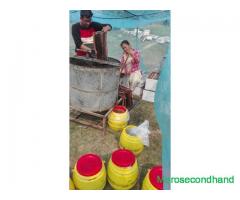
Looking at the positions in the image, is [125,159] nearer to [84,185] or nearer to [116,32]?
[84,185]

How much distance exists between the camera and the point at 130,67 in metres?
3.32

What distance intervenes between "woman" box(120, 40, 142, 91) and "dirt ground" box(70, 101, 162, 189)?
343mm

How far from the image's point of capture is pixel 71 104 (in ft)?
11.3

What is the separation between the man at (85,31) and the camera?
9.43ft

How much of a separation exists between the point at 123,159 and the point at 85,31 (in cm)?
158

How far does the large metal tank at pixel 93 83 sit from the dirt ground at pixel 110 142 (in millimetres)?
347

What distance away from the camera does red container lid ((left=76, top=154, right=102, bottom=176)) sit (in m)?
2.66

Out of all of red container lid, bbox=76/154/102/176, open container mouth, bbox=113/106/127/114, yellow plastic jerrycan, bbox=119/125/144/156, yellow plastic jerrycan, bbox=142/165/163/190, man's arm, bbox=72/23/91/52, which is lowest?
yellow plastic jerrycan, bbox=142/165/163/190

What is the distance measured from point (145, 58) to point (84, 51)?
2.56 feet

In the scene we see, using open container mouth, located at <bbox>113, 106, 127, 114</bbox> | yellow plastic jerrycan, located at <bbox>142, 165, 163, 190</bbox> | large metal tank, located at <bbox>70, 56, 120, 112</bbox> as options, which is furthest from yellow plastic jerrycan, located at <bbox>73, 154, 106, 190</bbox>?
large metal tank, located at <bbox>70, 56, 120, 112</bbox>

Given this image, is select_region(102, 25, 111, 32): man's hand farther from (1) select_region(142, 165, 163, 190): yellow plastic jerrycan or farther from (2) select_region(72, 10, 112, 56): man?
(1) select_region(142, 165, 163, 190): yellow plastic jerrycan

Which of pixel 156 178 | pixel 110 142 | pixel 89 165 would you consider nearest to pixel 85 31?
pixel 110 142

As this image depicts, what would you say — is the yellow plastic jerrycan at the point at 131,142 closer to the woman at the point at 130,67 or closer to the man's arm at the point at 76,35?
the woman at the point at 130,67
